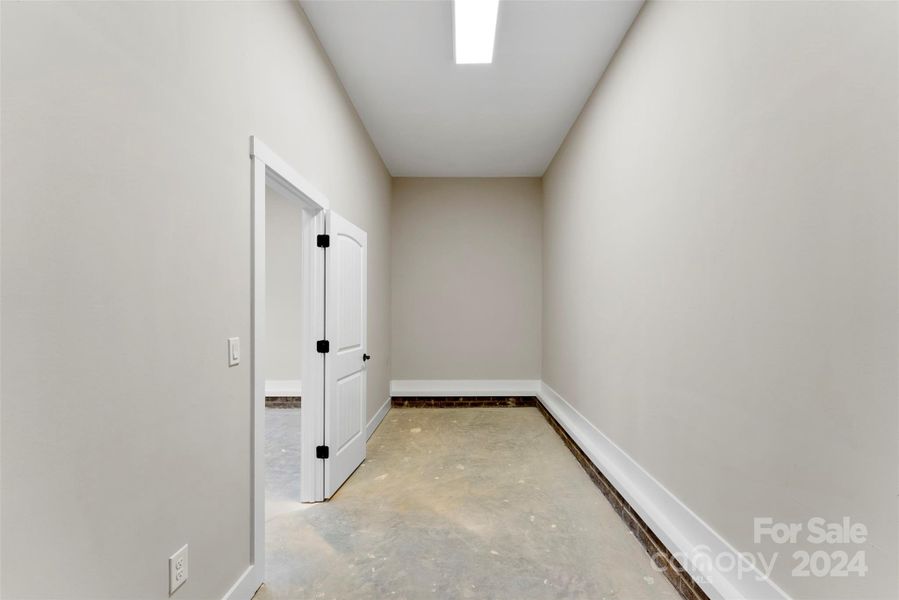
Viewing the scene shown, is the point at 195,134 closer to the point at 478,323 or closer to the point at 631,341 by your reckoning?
the point at 631,341

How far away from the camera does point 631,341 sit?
2605 mm

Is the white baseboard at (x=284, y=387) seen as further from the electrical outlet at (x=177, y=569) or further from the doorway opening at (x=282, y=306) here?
the electrical outlet at (x=177, y=569)

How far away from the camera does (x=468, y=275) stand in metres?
5.55

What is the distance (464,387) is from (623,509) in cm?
312

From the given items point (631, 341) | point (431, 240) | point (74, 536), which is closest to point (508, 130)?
point (431, 240)

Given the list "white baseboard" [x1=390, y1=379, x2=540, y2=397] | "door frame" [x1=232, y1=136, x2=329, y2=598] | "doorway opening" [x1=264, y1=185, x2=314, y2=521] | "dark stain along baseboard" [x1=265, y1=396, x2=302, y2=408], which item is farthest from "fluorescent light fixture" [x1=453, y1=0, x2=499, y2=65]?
"dark stain along baseboard" [x1=265, y1=396, x2=302, y2=408]

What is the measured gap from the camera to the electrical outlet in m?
1.35

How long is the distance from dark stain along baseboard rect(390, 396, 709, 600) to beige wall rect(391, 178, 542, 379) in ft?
1.30

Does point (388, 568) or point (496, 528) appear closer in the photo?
point (388, 568)

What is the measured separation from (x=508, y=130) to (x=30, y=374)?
13.0 ft

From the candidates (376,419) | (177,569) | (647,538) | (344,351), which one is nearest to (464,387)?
(376,419)

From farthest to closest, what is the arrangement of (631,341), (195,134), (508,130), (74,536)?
(508,130), (631,341), (195,134), (74,536)

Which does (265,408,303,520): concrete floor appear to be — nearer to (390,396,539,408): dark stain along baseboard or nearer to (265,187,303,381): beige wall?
(265,187,303,381): beige wall

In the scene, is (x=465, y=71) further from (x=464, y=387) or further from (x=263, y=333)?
(x=464, y=387)
